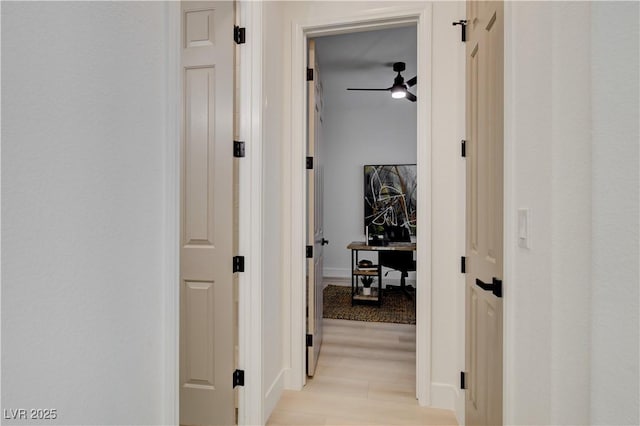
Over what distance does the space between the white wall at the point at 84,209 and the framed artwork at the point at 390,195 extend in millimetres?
5049

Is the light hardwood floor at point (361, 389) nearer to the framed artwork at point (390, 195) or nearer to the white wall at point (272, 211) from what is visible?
the white wall at point (272, 211)

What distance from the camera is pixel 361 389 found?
2.42 metres

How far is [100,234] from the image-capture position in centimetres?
79

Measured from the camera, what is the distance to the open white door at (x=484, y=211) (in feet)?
4.44

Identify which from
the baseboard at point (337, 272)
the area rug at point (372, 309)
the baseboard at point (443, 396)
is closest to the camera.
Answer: the baseboard at point (443, 396)

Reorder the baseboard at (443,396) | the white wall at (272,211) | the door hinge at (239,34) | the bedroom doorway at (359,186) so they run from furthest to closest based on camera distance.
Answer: the bedroom doorway at (359,186)
the baseboard at (443,396)
the white wall at (272,211)
the door hinge at (239,34)

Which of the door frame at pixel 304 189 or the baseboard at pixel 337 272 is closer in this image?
the door frame at pixel 304 189
